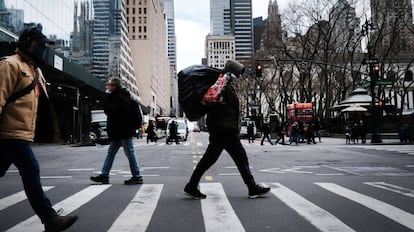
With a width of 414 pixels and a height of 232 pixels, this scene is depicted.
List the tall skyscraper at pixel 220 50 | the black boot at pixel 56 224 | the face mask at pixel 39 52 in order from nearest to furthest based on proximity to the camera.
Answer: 1. the black boot at pixel 56 224
2. the face mask at pixel 39 52
3. the tall skyscraper at pixel 220 50

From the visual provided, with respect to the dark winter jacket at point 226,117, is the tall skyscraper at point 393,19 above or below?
above

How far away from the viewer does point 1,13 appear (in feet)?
85.0

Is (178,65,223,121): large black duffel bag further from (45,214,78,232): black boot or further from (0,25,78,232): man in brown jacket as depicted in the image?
(45,214,78,232): black boot

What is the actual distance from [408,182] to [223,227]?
5.12 m

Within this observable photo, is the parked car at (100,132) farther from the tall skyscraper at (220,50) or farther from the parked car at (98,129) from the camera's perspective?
the tall skyscraper at (220,50)

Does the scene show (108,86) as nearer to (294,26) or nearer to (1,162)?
(1,162)

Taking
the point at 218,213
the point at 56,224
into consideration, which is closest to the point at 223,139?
the point at 218,213

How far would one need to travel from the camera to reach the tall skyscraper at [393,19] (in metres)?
34.4

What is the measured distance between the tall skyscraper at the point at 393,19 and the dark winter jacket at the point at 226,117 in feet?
107

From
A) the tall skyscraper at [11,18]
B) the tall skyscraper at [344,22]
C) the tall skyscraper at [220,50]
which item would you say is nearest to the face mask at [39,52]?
the tall skyscraper at [11,18]

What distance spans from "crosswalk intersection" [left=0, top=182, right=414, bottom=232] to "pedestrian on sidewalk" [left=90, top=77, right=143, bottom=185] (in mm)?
307

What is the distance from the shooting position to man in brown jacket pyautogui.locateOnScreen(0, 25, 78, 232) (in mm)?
3855

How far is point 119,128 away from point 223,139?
2.50 meters

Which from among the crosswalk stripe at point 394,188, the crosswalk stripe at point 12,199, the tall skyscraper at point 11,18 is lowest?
the crosswalk stripe at point 394,188
